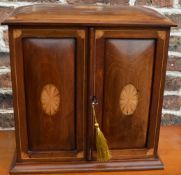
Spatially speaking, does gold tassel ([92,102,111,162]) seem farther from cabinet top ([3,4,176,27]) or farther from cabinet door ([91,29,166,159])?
cabinet top ([3,4,176,27])

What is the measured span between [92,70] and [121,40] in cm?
12

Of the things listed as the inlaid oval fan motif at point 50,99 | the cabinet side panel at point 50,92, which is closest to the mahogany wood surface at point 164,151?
the cabinet side panel at point 50,92

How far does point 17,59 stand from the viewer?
94 centimetres

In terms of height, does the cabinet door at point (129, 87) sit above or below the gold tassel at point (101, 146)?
above

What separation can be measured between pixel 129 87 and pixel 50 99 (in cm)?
25

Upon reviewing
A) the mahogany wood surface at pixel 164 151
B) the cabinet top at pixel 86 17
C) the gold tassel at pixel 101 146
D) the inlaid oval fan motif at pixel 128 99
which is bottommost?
the mahogany wood surface at pixel 164 151

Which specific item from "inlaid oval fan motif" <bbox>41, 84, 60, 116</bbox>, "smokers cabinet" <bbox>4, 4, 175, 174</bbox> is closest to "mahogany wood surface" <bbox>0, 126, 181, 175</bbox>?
"smokers cabinet" <bbox>4, 4, 175, 174</bbox>

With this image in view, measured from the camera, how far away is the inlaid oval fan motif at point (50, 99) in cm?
98

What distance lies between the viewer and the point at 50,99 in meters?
0.99

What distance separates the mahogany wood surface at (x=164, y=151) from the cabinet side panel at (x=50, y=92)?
5.1 inches

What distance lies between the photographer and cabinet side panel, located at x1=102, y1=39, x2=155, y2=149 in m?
0.96

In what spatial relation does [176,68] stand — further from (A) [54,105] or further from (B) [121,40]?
(A) [54,105]

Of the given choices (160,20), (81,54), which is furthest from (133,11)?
(81,54)

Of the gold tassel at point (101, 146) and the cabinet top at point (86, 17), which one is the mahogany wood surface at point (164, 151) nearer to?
the gold tassel at point (101, 146)
